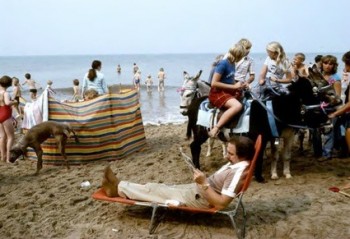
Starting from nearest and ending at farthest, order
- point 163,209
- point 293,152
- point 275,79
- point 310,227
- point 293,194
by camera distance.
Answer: point 310,227 → point 163,209 → point 293,194 → point 275,79 → point 293,152

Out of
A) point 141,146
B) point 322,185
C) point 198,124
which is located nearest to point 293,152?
point 322,185

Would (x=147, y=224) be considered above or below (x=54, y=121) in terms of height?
below

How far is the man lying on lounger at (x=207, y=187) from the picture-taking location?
175 inches

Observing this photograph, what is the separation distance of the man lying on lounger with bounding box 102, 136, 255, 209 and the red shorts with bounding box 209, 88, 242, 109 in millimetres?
1844

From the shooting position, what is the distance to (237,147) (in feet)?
14.8

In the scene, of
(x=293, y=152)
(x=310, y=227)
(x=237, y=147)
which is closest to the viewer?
(x=237, y=147)

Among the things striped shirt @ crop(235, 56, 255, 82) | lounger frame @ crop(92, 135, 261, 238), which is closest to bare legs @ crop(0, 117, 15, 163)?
lounger frame @ crop(92, 135, 261, 238)

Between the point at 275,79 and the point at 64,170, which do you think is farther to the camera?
the point at 64,170

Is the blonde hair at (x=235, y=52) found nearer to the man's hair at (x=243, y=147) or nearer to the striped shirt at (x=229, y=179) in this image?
the man's hair at (x=243, y=147)

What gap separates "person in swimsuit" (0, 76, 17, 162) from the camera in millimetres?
8086

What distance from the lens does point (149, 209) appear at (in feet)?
18.2

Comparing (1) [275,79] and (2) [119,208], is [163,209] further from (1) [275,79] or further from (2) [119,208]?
(1) [275,79]

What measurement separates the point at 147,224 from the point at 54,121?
3844 millimetres

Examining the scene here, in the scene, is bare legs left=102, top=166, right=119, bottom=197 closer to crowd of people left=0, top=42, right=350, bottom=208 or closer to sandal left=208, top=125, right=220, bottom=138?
crowd of people left=0, top=42, right=350, bottom=208
